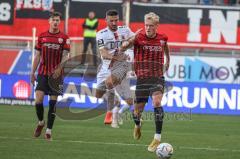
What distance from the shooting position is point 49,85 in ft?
51.9

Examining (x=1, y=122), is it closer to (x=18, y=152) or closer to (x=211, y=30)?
(x=18, y=152)

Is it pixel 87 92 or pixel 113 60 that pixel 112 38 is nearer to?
pixel 113 60

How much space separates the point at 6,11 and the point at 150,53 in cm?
1505

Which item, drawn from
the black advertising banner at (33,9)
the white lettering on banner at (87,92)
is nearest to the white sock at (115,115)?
the white lettering on banner at (87,92)

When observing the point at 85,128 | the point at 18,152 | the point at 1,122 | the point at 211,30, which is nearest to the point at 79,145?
the point at 18,152

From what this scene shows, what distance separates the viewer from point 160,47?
49.1 ft

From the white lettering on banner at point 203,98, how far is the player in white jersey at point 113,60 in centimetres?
634

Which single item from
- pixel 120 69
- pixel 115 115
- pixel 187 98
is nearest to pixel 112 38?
pixel 120 69

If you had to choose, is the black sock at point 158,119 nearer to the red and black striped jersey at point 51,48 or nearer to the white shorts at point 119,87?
the red and black striped jersey at point 51,48

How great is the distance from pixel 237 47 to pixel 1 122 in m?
12.2

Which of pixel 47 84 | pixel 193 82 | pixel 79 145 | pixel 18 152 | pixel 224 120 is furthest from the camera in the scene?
pixel 193 82

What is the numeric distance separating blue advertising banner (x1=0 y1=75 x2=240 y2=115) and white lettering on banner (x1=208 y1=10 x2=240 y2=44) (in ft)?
12.7

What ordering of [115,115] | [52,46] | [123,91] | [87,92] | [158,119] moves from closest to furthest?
[158,119], [52,46], [123,91], [115,115], [87,92]

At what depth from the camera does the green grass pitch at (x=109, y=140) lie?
1320cm
